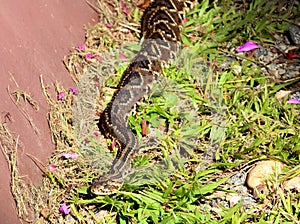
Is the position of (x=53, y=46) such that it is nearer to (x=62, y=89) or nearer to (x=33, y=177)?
(x=62, y=89)

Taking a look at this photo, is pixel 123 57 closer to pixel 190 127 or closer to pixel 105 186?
pixel 190 127

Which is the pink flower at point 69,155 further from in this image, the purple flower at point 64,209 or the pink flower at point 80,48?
the pink flower at point 80,48

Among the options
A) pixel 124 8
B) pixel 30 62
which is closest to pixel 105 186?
pixel 30 62

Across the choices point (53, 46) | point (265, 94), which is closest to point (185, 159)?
point (265, 94)

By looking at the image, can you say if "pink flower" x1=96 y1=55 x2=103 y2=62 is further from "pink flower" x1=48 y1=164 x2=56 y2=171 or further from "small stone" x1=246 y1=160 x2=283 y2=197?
"small stone" x1=246 y1=160 x2=283 y2=197

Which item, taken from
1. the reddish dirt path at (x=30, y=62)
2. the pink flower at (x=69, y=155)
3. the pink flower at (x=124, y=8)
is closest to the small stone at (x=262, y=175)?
the pink flower at (x=69, y=155)

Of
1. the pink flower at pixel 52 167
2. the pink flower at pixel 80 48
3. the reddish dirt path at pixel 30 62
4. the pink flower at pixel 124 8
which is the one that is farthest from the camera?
the pink flower at pixel 124 8

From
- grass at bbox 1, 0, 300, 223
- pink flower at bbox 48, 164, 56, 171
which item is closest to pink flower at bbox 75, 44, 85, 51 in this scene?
grass at bbox 1, 0, 300, 223
